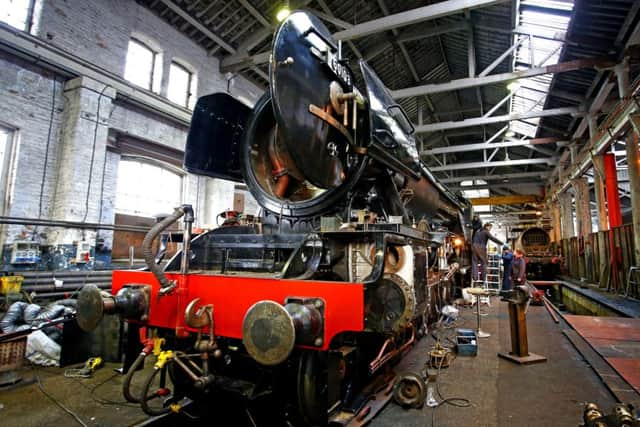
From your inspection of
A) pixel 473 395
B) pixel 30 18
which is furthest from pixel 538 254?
pixel 30 18

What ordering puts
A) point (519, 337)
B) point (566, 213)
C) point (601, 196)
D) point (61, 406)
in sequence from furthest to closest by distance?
point (566, 213) → point (601, 196) → point (519, 337) → point (61, 406)

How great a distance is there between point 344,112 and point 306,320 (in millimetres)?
1387

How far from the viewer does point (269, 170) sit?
113 inches

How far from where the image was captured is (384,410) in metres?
2.10

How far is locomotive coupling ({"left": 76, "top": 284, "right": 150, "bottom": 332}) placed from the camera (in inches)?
71.9

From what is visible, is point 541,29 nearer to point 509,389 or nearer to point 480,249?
point 480,249

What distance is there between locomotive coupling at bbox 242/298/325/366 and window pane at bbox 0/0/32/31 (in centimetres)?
664

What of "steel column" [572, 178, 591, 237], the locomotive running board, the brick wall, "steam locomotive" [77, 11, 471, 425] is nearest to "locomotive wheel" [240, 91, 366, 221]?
"steam locomotive" [77, 11, 471, 425]

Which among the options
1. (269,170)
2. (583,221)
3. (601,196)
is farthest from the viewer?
(583,221)

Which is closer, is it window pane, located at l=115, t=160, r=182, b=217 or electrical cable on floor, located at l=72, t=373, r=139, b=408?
electrical cable on floor, located at l=72, t=373, r=139, b=408

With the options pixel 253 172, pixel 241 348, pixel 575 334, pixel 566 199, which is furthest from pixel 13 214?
pixel 566 199

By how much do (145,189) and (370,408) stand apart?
22.6ft

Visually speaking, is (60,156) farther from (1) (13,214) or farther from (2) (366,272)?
(2) (366,272)

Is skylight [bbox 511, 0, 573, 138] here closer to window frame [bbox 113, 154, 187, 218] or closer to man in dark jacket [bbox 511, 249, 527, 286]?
man in dark jacket [bbox 511, 249, 527, 286]
